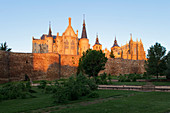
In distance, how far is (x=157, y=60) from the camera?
91.3 ft

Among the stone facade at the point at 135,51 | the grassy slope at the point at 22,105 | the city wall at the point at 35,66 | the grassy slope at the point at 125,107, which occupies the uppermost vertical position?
the stone facade at the point at 135,51

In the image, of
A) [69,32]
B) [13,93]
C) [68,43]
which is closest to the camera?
[13,93]

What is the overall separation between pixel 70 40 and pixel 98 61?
63358 mm

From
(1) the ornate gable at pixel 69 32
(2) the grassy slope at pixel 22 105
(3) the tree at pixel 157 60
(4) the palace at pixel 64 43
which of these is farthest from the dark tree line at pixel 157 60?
(1) the ornate gable at pixel 69 32

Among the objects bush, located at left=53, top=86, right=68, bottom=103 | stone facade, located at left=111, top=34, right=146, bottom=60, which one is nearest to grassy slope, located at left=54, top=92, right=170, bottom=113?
bush, located at left=53, top=86, right=68, bottom=103

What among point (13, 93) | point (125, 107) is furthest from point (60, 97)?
→ point (13, 93)

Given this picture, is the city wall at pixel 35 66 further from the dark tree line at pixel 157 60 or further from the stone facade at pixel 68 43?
the stone facade at pixel 68 43

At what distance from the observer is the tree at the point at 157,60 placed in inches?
1081

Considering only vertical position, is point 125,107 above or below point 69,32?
below

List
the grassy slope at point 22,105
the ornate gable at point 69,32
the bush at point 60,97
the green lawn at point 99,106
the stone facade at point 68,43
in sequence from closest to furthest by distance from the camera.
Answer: the green lawn at point 99,106
the grassy slope at point 22,105
the bush at point 60,97
the stone facade at point 68,43
the ornate gable at point 69,32

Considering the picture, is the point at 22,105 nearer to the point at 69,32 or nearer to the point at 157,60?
the point at 157,60

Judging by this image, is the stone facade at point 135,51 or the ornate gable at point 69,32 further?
the stone facade at point 135,51

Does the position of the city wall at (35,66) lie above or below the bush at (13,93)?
above

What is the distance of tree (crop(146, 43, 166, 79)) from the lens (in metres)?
27.4
